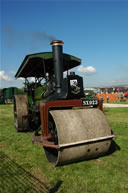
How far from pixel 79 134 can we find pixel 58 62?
193 cm

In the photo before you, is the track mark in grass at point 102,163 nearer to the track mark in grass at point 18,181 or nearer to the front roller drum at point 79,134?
the front roller drum at point 79,134

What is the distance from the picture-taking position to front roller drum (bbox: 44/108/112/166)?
2.83 metres

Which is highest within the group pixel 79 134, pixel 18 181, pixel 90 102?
pixel 90 102

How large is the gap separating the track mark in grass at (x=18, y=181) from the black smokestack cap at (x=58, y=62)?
1.81m

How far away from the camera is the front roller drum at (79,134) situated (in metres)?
2.83

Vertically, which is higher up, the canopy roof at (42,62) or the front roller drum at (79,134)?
the canopy roof at (42,62)

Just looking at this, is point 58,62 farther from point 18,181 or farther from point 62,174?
point 18,181

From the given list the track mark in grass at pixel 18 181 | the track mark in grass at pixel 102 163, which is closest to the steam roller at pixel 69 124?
the track mark in grass at pixel 102 163

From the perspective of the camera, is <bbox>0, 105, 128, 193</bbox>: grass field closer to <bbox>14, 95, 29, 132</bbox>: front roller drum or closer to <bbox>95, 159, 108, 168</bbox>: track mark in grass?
<bbox>95, 159, 108, 168</bbox>: track mark in grass

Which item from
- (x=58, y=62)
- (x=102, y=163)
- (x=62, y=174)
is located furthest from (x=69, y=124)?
(x=58, y=62)

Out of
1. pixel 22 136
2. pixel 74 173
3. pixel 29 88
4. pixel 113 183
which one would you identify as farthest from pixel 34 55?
pixel 113 183

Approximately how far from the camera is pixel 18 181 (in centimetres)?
269

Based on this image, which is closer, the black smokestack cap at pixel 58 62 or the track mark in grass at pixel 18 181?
the track mark in grass at pixel 18 181

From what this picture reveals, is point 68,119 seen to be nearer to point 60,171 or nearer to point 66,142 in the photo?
point 66,142
